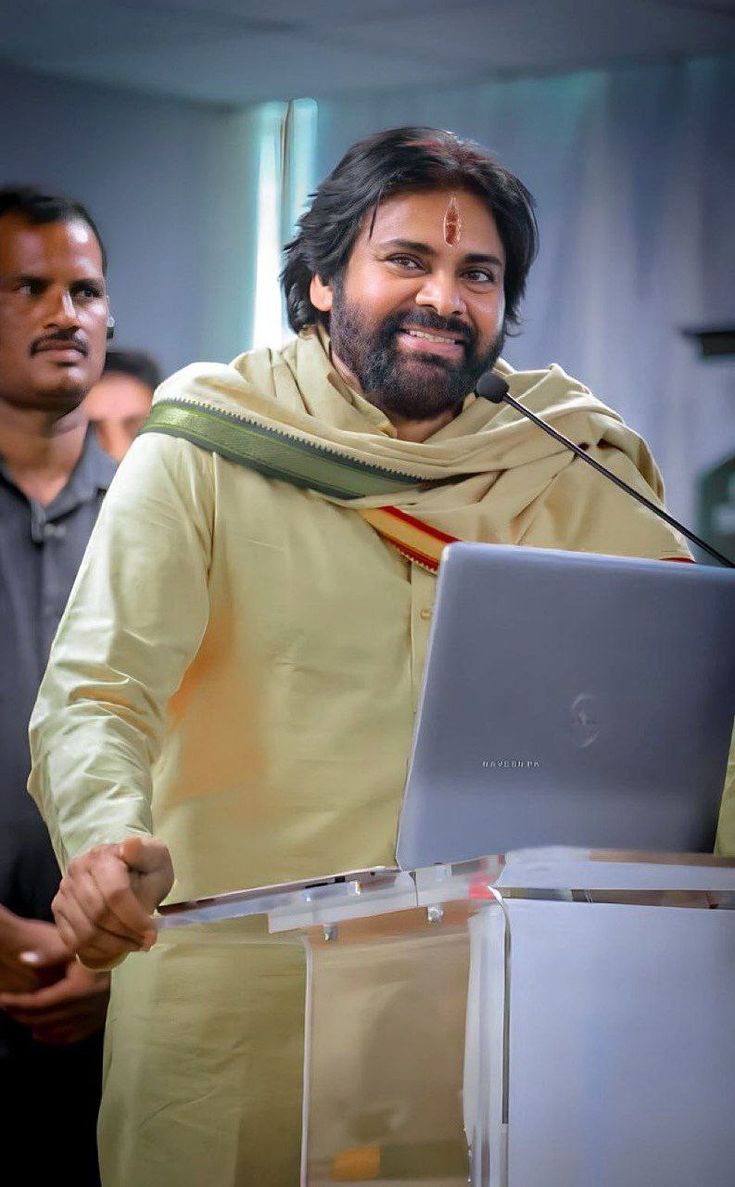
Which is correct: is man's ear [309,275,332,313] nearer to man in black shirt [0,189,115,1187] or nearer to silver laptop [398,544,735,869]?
man in black shirt [0,189,115,1187]

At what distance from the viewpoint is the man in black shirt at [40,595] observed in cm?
207

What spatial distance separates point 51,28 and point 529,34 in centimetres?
76

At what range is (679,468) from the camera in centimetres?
248

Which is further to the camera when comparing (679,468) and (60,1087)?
(679,468)

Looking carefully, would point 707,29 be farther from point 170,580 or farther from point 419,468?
point 170,580

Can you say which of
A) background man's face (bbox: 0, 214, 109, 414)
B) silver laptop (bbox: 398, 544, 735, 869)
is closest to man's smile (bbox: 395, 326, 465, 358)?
background man's face (bbox: 0, 214, 109, 414)

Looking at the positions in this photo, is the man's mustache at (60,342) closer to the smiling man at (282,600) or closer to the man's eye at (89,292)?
the man's eye at (89,292)

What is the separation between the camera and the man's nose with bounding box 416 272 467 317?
2080 millimetres

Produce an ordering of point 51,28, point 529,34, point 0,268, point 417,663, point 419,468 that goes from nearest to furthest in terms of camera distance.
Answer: point 417,663 < point 419,468 < point 0,268 < point 51,28 < point 529,34

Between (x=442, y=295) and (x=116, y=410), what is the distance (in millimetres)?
500

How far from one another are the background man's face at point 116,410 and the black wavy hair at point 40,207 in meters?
0.17

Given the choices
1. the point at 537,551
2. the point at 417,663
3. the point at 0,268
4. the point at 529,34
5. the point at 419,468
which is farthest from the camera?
the point at 529,34

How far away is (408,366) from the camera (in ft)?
6.82

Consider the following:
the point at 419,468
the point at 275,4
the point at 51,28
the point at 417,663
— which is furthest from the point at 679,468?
the point at 51,28
